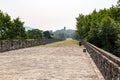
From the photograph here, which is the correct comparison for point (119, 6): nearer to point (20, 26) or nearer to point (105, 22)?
point (105, 22)

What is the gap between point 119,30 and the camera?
44375mm

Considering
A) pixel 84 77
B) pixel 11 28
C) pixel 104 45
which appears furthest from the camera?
pixel 11 28

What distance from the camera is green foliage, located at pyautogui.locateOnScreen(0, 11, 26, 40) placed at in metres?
66.4

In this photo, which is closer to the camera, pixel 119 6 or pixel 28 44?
pixel 28 44

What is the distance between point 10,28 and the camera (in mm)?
68625

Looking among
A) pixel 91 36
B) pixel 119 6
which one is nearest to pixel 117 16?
pixel 119 6

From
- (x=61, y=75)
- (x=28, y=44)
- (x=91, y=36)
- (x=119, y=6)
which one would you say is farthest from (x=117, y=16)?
(x=61, y=75)

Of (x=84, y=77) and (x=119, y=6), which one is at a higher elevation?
(x=119, y=6)

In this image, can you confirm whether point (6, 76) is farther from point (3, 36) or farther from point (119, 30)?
point (3, 36)

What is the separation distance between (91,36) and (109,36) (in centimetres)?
332

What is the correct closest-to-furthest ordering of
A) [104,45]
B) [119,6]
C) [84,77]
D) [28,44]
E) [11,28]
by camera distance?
1. [84,77]
2. [28,44]
3. [104,45]
4. [119,6]
5. [11,28]

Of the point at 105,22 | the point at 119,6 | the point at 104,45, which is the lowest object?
the point at 104,45

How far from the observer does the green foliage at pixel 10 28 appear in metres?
66.4

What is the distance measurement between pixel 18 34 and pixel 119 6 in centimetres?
2602
